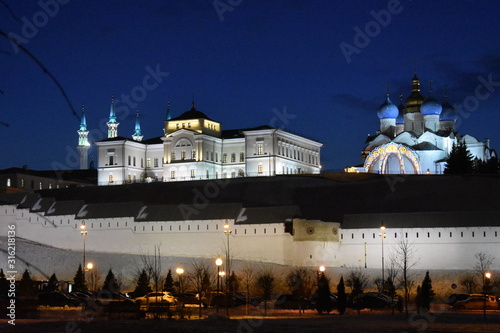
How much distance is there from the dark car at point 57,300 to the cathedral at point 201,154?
45298 millimetres

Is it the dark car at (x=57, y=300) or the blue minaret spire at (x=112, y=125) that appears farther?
the blue minaret spire at (x=112, y=125)

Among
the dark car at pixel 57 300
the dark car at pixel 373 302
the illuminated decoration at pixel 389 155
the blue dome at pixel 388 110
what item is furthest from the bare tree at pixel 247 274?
the blue dome at pixel 388 110

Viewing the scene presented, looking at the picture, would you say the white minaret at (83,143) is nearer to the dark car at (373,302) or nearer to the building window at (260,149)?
the building window at (260,149)

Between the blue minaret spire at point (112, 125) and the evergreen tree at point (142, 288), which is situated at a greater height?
the blue minaret spire at point (112, 125)

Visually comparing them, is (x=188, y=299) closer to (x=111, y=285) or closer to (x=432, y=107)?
(x=111, y=285)

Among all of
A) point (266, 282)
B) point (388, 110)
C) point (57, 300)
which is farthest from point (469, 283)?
point (388, 110)

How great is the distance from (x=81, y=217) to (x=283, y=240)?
51.6 feet

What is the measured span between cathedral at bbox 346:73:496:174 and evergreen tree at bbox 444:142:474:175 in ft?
4.85

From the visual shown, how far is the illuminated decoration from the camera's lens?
240 ft

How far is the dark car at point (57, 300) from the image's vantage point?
32.0 meters

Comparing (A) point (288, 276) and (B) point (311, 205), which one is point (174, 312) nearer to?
(A) point (288, 276)

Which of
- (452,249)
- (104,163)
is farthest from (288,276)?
(104,163)

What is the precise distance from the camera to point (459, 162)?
71.1 metres

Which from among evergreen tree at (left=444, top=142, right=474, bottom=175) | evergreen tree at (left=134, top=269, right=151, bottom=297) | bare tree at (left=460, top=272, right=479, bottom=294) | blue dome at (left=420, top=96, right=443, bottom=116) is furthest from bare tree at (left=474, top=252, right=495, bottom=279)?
blue dome at (left=420, top=96, right=443, bottom=116)
